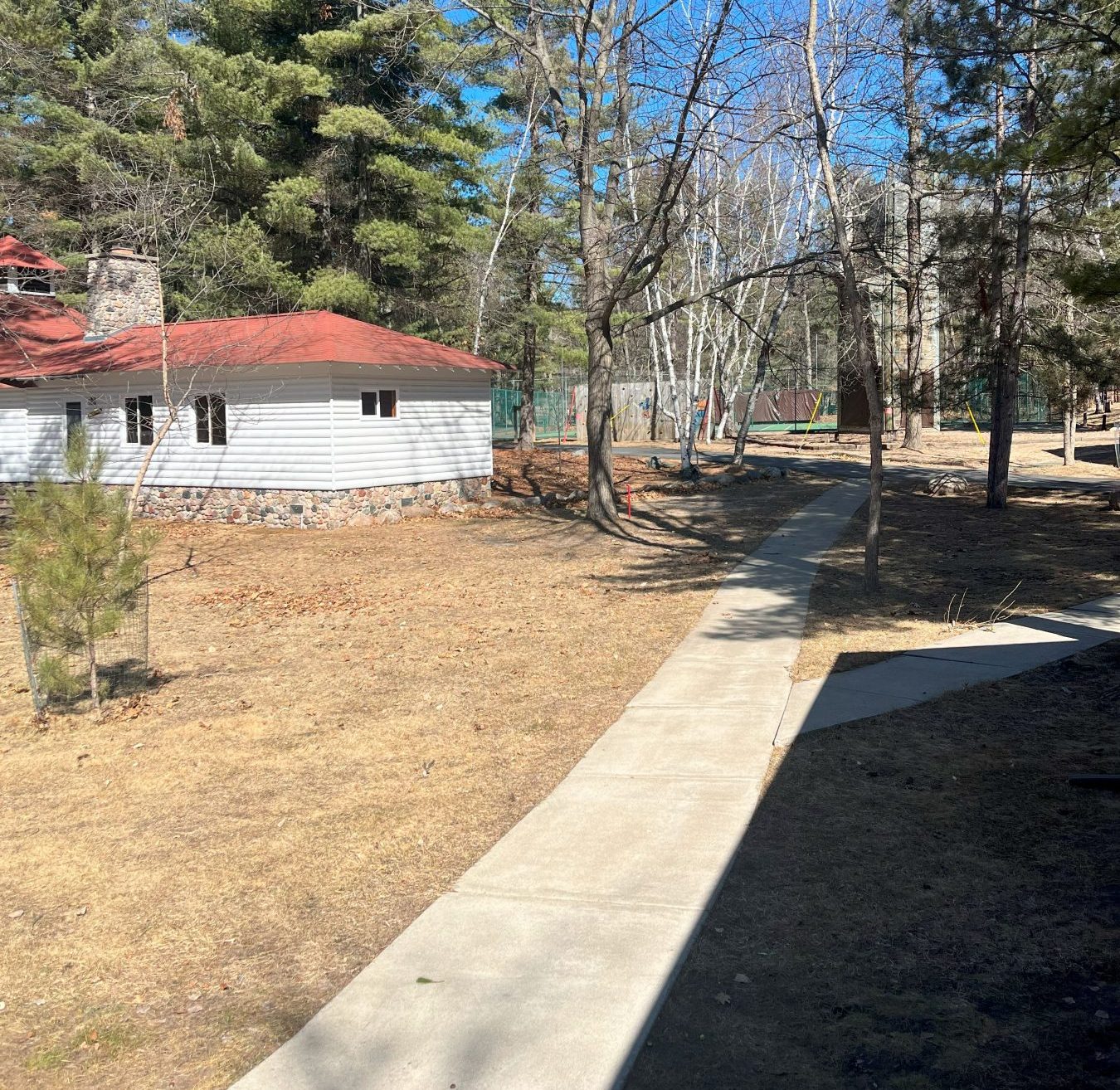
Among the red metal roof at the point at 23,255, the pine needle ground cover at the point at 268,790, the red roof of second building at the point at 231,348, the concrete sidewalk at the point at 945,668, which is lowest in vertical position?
the pine needle ground cover at the point at 268,790

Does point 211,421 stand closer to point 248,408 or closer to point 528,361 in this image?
point 248,408

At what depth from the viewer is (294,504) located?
63.1 ft

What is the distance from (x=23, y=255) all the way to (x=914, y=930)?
990 inches

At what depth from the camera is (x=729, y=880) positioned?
4.71 metres

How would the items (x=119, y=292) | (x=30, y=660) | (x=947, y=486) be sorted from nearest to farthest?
(x=30, y=660) → (x=947, y=486) → (x=119, y=292)

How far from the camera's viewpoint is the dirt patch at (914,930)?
11.0 ft

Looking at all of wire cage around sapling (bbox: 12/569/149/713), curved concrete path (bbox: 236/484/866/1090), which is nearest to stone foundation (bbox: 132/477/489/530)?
wire cage around sapling (bbox: 12/569/149/713)

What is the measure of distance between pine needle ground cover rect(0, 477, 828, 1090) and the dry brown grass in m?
1.54

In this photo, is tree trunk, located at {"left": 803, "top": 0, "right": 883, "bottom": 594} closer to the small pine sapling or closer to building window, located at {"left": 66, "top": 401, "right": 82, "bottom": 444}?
the small pine sapling

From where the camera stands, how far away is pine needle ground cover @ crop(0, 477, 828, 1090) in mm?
3848

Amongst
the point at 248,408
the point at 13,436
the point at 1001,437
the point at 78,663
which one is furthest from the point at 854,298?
the point at 13,436

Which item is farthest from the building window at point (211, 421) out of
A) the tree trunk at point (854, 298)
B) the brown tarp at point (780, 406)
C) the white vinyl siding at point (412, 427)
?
the brown tarp at point (780, 406)

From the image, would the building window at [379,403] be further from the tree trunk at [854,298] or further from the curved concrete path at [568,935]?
the curved concrete path at [568,935]

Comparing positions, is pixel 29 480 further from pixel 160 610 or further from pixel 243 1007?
pixel 243 1007
